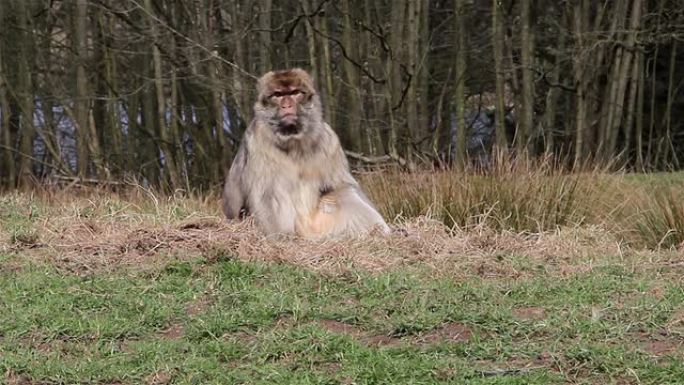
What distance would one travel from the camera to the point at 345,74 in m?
19.3

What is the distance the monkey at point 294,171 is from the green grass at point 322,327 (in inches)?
63.8

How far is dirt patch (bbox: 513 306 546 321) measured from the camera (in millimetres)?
5551

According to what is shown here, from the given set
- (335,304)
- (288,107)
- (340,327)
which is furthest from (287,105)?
(340,327)

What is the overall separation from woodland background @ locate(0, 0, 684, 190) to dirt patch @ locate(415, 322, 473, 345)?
9.34 metres

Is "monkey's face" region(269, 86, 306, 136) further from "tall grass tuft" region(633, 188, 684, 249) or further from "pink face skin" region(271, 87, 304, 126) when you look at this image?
"tall grass tuft" region(633, 188, 684, 249)

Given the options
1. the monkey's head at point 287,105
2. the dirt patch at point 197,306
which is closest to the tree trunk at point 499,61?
the monkey's head at point 287,105

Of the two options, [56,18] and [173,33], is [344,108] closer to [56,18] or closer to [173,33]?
[173,33]

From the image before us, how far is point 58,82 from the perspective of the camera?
69.5 ft

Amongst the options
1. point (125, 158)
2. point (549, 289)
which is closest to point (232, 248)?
point (549, 289)

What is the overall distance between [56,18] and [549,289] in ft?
56.8

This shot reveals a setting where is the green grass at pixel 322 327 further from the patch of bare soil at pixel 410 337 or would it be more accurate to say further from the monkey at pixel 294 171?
the monkey at pixel 294 171

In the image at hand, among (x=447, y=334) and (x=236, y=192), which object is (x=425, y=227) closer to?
(x=236, y=192)

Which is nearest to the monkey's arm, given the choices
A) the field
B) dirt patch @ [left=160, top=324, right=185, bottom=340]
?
the field

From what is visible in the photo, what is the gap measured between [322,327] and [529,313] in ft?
3.56
